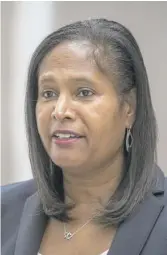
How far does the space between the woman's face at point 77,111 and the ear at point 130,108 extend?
27 millimetres

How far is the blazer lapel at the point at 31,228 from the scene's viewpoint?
125cm

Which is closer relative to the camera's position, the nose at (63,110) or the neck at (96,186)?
the nose at (63,110)

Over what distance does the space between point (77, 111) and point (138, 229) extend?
335mm

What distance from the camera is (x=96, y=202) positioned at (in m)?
1.27

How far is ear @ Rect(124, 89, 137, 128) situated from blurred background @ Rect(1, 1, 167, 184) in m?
0.56

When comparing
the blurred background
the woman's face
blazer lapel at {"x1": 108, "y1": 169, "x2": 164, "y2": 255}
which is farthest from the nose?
the blurred background

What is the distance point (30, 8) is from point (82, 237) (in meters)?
1.05

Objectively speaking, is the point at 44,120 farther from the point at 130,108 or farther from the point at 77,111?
the point at 130,108

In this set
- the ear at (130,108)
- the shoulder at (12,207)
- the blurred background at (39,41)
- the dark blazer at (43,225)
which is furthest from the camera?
the blurred background at (39,41)

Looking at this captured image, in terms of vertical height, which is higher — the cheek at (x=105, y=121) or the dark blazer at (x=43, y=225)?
the cheek at (x=105, y=121)

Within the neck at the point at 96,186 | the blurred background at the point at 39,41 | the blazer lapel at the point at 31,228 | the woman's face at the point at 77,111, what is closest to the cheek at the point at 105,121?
the woman's face at the point at 77,111

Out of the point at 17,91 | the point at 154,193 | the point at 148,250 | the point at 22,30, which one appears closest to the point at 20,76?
the point at 17,91

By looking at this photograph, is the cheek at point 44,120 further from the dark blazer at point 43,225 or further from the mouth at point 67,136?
the dark blazer at point 43,225

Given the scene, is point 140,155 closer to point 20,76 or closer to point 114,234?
point 114,234
